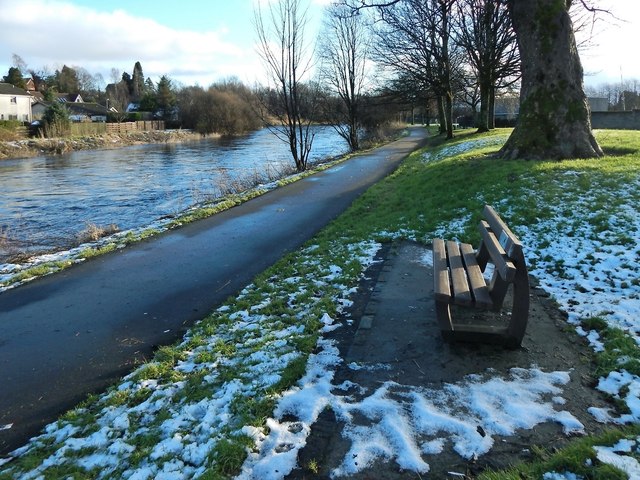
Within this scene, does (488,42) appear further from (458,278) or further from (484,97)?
(458,278)

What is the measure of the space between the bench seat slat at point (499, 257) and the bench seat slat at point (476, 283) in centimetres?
21

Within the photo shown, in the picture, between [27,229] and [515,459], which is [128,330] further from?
[27,229]

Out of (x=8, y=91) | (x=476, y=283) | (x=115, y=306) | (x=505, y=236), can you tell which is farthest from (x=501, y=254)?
(x=8, y=91)

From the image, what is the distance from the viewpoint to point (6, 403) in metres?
3.75

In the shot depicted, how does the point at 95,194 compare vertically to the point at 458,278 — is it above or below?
above

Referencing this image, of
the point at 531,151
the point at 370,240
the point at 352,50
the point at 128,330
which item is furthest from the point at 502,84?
the point at 128,330

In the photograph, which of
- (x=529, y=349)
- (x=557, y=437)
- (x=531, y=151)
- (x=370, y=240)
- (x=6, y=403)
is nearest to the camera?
(x=557, y=437)

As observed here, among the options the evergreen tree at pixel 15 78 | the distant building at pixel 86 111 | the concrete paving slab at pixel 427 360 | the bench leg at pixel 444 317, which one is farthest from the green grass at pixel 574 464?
the evergreen tree at pixel 15 78

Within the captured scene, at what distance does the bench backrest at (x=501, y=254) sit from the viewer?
12.2 ft

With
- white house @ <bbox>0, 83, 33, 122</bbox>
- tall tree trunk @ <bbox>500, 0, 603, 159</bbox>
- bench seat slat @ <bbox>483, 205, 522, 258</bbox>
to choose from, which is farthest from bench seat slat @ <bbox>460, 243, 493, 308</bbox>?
white house @ <bbox>0, 83, 33, 122</bbox>

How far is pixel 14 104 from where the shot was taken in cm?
6347

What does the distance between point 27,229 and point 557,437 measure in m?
13.1

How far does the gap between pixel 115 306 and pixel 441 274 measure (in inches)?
152

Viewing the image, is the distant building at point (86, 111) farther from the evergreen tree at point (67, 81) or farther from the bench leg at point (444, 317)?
the bench leg at point (444, 317)
